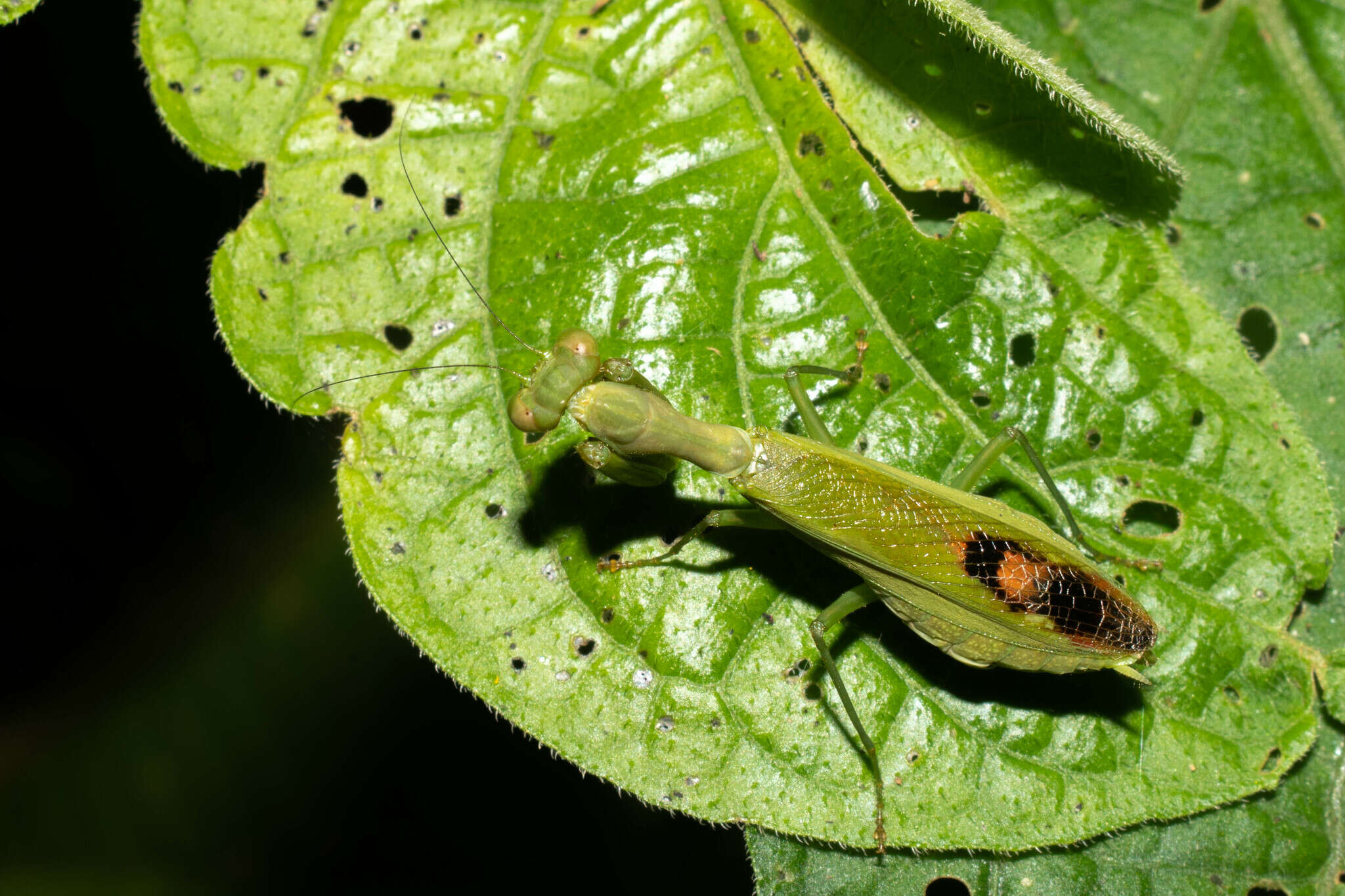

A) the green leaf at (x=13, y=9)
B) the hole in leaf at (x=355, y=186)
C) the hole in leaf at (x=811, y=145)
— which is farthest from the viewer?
the hole in leaf at (x=355, y=186)

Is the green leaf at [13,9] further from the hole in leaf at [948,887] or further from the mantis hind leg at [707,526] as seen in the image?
the hole in leaf at [948,887]

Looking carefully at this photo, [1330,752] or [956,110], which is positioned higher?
[956,110]

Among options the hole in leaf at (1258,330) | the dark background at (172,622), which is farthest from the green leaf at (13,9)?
the hole in leaf at (1258,330)

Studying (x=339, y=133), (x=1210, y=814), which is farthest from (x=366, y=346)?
→ (x=1210, y=814)

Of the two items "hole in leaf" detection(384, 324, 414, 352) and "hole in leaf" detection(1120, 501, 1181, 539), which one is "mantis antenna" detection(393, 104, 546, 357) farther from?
"hole in leaf" detection(1120, 501, 1181, 539)

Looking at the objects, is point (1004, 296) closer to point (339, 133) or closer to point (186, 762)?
point (339, 133)

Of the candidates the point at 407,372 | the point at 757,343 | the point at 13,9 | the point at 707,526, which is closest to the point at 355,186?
the point at 407,372
